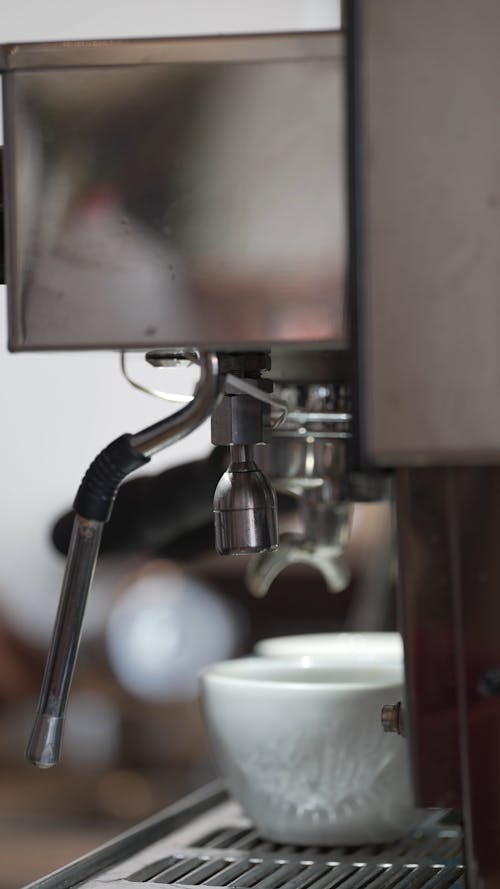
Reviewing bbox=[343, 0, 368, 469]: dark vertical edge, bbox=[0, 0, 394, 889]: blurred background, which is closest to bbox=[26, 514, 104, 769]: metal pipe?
bbox=[343, 0, 368, 469]: dark vertical edge

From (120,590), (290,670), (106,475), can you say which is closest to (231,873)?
(290,670)

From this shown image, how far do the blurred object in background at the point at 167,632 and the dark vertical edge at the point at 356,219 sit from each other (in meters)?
1.16

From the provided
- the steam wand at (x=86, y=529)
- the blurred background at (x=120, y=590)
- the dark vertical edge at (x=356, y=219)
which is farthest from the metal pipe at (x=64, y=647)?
the blurred background at (x=120, y=590)

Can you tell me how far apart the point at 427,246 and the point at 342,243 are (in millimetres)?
42

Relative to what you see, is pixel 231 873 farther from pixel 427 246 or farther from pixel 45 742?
pixel 427 246

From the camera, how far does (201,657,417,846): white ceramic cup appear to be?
2.21 feet

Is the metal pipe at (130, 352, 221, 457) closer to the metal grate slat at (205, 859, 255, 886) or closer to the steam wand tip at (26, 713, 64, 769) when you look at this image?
the steam wand tip at (26, 713, 64, 769)

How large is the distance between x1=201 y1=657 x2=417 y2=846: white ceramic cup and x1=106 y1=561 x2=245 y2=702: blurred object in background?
841 mm

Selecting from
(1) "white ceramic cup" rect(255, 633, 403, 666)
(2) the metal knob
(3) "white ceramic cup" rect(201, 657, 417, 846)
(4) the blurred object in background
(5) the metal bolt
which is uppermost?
(2) the metal knob

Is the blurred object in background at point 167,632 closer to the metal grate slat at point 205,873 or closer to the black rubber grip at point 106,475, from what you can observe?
the metal grate slat at point 205,873

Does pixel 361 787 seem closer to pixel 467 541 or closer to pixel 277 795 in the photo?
pixel 277 795

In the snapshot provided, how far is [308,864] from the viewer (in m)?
0.66

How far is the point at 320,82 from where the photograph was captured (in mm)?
438

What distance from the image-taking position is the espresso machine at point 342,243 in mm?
394
